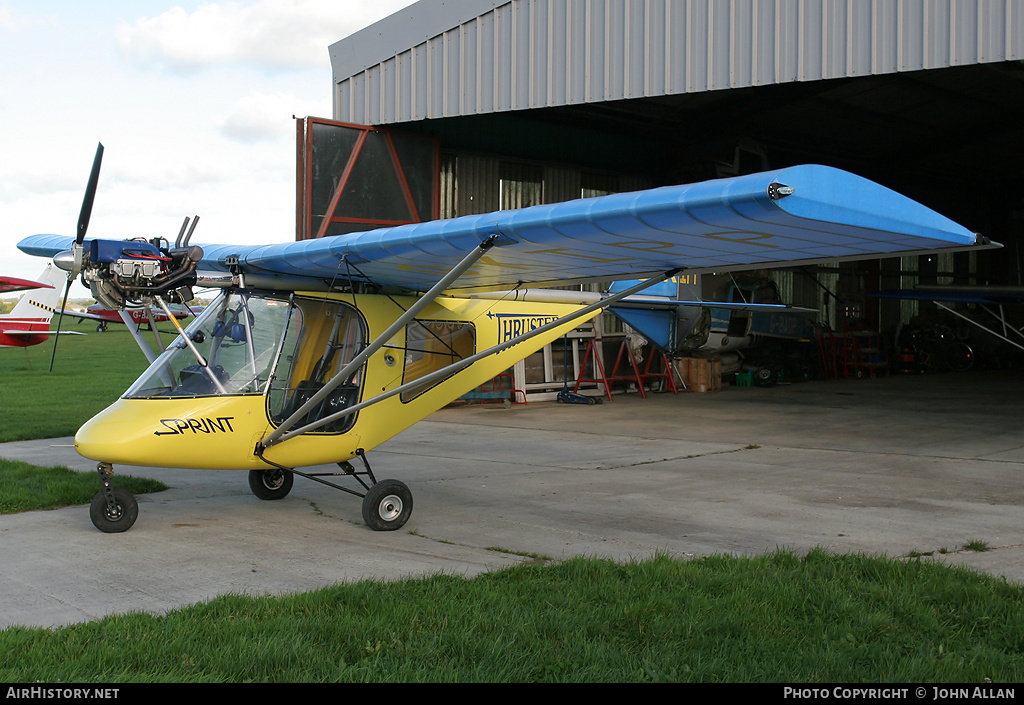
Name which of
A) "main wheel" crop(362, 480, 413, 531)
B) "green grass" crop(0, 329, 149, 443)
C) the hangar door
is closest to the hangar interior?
the hangar door

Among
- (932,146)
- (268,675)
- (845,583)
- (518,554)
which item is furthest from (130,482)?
(932,146)

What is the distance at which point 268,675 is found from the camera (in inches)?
125

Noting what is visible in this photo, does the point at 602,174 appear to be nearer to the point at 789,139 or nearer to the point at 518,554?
the point at 789,139

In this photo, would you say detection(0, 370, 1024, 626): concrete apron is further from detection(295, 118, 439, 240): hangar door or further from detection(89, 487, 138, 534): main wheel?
detection(295, 118, 439, 240): hangar door

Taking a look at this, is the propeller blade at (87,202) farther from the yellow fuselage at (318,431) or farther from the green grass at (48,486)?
the green grass at (48,486)

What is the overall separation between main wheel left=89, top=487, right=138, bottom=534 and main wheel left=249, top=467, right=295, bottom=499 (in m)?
1.41

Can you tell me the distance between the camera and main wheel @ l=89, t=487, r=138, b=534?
5801mm

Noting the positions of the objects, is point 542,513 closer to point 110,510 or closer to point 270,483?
point 270,483

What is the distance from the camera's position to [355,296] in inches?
268

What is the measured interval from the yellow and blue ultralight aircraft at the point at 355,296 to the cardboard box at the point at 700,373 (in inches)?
490

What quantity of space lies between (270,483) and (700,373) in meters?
13.5

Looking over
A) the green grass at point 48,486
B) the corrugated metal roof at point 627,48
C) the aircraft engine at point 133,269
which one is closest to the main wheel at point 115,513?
the green grass at point 48,486

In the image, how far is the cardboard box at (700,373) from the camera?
19.1 m
